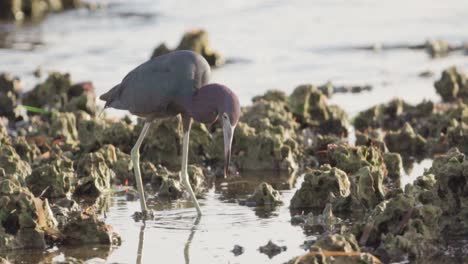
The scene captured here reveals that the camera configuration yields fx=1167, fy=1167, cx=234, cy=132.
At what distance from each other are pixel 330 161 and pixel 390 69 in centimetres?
745

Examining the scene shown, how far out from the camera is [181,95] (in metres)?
9.55

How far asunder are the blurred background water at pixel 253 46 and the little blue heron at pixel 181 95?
715 millimetres

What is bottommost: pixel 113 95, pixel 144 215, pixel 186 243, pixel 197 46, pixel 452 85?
pixel 186 243

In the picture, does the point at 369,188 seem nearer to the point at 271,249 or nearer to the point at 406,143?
the point at 271,249

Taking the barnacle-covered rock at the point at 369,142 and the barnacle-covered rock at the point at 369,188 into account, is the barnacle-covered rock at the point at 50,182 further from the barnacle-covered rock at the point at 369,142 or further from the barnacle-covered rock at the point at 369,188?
the barnacle-covered rock at the point at 369,142

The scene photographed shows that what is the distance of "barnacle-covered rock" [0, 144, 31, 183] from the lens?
10.2 m

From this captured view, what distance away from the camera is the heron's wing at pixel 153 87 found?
957cm

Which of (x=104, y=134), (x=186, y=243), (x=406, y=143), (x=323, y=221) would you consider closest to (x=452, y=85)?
(x=406, y=143)

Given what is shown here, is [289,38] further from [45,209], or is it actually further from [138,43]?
[45,209]

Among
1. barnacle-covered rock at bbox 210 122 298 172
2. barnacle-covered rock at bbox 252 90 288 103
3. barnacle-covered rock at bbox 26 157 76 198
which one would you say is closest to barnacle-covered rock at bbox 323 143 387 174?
barnacle-covered rock at bbox 210 122 298 172

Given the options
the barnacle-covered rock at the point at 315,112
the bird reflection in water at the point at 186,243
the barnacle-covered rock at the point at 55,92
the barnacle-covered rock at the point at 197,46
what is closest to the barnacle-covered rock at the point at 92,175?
the bird reflection in water at the point at 186,243

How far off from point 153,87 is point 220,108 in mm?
678

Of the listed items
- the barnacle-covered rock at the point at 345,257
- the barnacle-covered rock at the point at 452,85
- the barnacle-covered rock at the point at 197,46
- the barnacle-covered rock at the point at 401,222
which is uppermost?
the barnacle-covered rock at the point at 197,46

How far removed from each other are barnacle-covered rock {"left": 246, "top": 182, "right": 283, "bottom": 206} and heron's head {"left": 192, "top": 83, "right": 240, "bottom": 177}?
56cm
